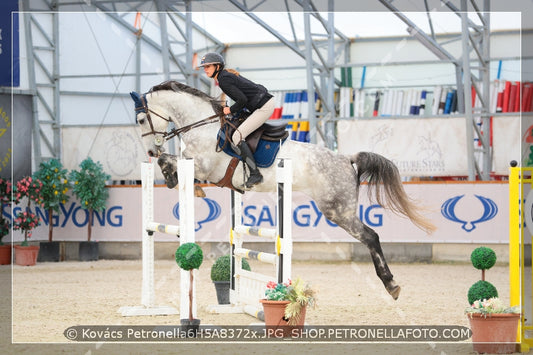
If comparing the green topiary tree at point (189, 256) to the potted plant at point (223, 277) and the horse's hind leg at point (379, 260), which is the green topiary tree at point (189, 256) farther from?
the horse's hind leg at point (379, 260)

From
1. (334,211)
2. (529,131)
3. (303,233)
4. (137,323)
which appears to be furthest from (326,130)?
(137,323)

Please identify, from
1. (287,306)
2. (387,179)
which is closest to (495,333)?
(287,306)

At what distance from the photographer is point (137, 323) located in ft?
22.4

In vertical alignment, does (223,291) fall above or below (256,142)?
below

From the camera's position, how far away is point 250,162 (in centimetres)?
692

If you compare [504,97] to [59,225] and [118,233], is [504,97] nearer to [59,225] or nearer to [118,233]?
[118,233]

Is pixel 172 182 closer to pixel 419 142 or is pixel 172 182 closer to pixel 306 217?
pixel 306 217

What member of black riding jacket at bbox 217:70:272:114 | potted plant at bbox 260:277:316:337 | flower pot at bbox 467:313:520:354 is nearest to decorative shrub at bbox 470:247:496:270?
flower pot at bbox 467:313:520:354

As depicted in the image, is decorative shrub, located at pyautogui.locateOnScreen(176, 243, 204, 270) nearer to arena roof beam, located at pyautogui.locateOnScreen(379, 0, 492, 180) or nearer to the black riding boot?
the black riding boot

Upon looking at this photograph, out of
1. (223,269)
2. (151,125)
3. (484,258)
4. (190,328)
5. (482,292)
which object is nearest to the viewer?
(482,292)

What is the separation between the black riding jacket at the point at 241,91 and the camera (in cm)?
666

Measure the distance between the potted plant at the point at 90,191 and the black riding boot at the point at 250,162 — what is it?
605 cm

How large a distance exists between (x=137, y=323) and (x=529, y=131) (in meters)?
8.18

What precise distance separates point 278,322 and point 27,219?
23.3ft
